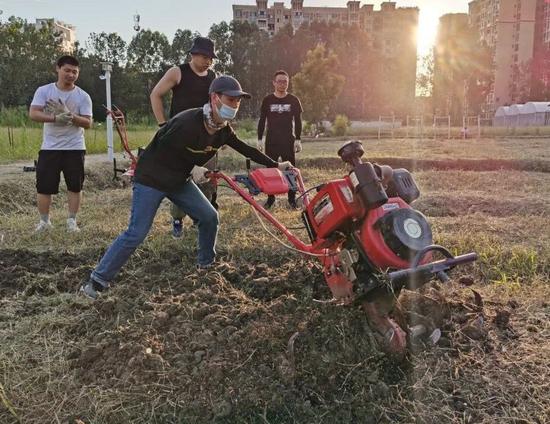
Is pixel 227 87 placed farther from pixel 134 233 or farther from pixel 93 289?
pixel 93 289

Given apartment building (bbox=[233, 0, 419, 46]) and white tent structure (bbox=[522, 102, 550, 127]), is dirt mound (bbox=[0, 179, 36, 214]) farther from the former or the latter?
apartment building (bbox=[233, 0, 419, 46])

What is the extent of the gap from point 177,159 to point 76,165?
7.64ft

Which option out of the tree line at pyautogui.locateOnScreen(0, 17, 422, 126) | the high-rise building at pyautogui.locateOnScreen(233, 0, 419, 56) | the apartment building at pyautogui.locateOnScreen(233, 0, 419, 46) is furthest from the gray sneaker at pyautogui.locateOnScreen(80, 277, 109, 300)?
the apartment building at pyautogui.locateOnScreen(233, 0, 419, 46)

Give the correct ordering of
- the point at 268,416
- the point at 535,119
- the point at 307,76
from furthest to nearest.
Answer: the point at 535,119
the point at 307,76
the point at 268,416

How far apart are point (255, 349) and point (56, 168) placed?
354 cm

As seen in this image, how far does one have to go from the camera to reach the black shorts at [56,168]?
17.0 ft

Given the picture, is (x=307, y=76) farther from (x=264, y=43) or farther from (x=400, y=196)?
(x=400, y=196)

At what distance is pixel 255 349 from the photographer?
2.56 m

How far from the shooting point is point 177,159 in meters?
3.39

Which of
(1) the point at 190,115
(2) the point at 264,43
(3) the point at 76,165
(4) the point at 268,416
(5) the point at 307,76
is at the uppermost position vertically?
(2) the point at 264,43

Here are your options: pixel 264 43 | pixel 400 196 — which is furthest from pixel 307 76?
pixel 400 196

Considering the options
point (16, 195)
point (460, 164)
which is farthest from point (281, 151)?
point (460, 164)

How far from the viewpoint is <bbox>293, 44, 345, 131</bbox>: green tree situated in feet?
93.4

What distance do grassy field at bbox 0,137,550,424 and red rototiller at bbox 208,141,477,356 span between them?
0.19 metres
